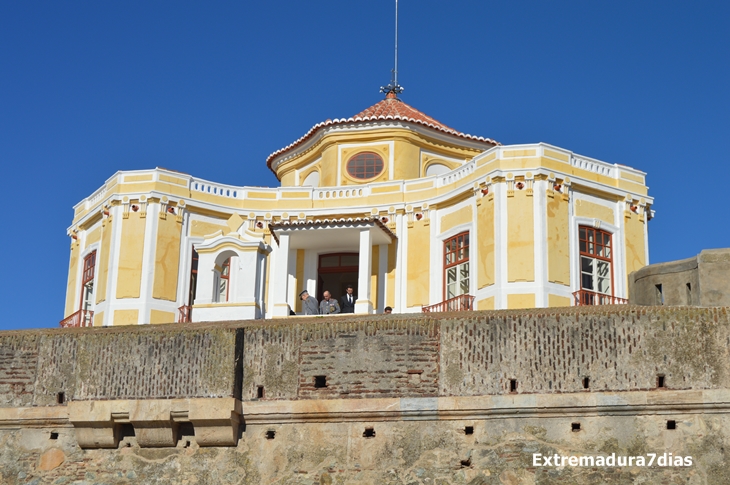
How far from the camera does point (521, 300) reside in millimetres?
25578

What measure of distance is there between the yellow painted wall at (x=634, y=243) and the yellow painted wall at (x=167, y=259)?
34.6ft

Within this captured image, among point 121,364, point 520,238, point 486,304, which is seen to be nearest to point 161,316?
point 486,304

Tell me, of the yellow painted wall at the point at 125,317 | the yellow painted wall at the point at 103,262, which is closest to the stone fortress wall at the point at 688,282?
the yellow painted wall at the point at 125,317

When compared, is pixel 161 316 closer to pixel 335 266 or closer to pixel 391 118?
pixel 335 266

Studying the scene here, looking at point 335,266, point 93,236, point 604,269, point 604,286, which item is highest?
point 93,236

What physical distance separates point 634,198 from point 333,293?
7.92m

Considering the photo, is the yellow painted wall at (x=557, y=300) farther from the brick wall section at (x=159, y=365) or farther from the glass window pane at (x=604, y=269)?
the brick wall section at (x=159, y=365)

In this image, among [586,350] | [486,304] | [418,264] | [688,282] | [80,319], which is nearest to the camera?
[586,350]

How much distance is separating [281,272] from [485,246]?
473cm

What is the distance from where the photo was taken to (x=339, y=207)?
96.2ft

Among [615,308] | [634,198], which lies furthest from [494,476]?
[634,198]

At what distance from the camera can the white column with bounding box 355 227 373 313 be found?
26.5m

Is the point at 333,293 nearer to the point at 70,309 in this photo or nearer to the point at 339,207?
the point at 339,207

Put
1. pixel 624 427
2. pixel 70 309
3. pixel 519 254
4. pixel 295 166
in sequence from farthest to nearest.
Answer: pixel 295 166 < pixel 70 309 < pixel 519 254 < pixel 624 427
